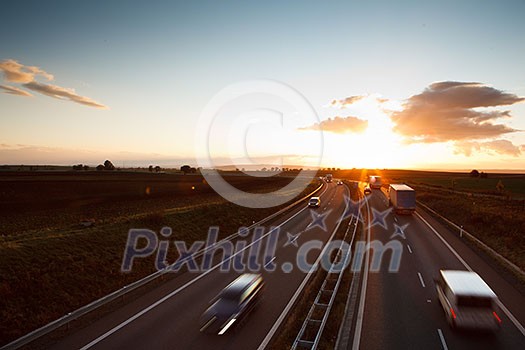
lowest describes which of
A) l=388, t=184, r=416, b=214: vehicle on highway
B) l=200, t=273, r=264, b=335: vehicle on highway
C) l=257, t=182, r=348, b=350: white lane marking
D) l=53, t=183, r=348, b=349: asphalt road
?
l=53, t=183, r=348, b=349: asphalt road

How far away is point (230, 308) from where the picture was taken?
14266 mm

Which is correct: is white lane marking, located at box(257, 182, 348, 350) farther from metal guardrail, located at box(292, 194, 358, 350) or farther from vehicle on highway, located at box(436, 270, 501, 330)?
vehicle on highway, located at box(436, 270, 501, 330)

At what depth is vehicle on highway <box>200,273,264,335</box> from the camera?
13.8 m

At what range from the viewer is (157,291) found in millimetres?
18516

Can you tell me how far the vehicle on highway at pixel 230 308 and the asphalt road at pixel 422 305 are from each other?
483 centimetres

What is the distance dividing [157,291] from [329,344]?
10272 millimetres

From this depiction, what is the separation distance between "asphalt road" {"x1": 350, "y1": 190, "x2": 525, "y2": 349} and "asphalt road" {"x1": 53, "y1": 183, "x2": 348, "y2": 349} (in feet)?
13.9

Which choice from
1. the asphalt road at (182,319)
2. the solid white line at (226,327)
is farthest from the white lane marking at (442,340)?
the solid white line at (226,327)

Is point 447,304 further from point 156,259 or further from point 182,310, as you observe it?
point 156,259

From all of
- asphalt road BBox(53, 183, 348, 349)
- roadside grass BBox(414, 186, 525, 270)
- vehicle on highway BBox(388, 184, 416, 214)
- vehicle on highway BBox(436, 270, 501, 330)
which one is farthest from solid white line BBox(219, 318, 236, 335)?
vehicle on highway BBox(388, 184, 416, 214)

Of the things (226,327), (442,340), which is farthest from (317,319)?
(442,340)

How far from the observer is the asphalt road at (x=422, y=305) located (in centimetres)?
1314

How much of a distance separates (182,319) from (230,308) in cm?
259

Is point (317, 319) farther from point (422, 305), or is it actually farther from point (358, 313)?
point (422, 305)
